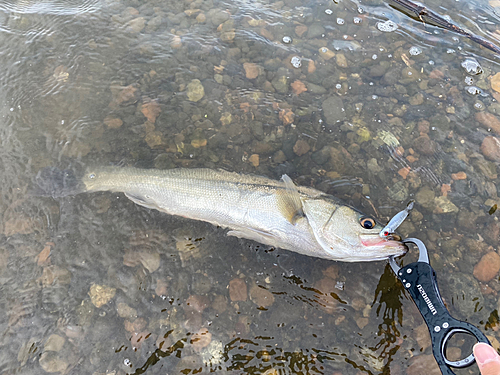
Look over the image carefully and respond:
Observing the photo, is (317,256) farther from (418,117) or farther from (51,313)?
(51,313)

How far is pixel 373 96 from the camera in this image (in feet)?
16.4

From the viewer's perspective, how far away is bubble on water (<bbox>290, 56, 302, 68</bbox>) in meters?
5.20

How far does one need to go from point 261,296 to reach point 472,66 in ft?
17.9

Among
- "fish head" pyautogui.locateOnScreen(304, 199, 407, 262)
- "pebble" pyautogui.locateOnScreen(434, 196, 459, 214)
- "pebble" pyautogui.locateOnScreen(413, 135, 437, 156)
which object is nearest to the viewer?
"fish head" pyautogui.locateOnScreen(304, 199, 407, 262)

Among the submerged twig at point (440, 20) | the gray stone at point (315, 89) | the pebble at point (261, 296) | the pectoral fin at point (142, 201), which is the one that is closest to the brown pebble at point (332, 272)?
the pebble at point (261, 296)

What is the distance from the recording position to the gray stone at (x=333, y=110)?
4840 millimetres

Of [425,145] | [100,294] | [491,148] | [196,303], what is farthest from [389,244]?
[100,294]

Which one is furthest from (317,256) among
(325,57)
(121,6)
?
(121,6)

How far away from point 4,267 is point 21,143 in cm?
200

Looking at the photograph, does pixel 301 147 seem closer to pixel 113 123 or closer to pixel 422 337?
pixel 422 337

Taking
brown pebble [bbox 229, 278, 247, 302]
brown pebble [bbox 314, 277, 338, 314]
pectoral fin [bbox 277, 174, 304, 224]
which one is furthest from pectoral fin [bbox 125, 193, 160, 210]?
brown pebble [bbox 314, 277, 338, 314]

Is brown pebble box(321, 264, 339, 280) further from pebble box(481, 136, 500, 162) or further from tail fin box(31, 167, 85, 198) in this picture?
tail fin box(31, 167, 85, 198)

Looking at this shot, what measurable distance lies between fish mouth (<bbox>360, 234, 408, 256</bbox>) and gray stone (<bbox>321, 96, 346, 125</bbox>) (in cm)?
219

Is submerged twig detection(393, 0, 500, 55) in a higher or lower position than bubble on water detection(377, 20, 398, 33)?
higher
